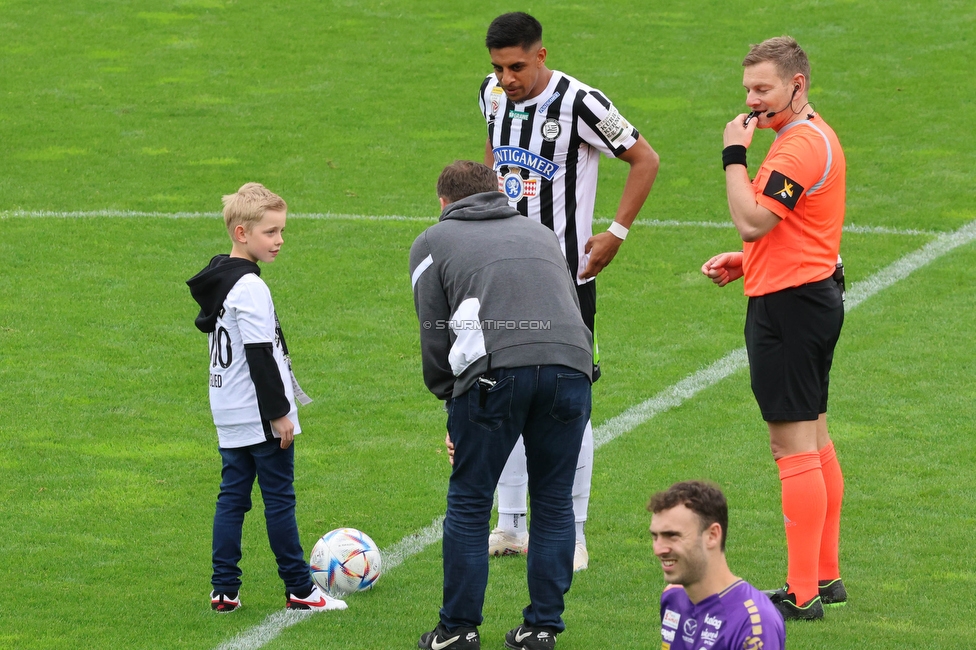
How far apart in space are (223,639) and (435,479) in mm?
2178

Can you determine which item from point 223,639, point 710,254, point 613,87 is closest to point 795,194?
point 223,639

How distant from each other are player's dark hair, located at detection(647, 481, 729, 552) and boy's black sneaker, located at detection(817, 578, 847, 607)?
1.97m

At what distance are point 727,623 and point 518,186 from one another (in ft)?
9.99

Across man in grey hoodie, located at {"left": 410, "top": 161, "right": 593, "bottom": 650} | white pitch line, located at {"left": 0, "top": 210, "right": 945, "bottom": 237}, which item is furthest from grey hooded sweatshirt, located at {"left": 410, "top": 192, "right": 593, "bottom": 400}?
white pitch line, located at {"left": 0, "top": 210, "right": 945, "bottom": 237}

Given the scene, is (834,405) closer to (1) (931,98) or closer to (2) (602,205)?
(2) (602,205)

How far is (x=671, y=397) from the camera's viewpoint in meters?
8.24

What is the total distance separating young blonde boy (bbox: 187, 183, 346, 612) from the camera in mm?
4848

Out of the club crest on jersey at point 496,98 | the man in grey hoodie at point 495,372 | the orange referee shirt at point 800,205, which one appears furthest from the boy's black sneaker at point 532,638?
the club crest on jersey at point 496,98

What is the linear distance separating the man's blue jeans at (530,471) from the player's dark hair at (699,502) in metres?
1.08

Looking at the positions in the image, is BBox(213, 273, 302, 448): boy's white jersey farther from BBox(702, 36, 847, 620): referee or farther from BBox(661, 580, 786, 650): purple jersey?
BBox(661, 580, 786, 650): purple jersey

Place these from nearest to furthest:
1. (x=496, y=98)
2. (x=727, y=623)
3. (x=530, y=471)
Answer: (x=727, y=623) < (x=530, y=471) < (x=496, y=98)

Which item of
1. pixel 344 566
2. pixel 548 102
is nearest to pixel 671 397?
pixel 548 102

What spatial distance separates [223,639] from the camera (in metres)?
4.81

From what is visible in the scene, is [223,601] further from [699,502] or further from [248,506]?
[699,502]
